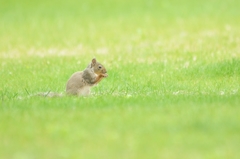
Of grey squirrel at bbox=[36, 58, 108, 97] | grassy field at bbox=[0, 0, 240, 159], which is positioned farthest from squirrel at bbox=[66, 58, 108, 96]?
grassy field at bbox=[0, 0, 240, 159]

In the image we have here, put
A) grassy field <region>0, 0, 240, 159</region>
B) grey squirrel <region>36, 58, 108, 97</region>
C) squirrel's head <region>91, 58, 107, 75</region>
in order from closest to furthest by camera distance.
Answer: grassy field <region>0, 0, 240, 159</region> < grey squirrel <region>36, 58, 108, 97</region> < squirrel's head <region>91, 58, 107, 75</region>

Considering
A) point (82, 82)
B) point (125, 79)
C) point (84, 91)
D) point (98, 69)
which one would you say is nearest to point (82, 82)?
point (82, 82)

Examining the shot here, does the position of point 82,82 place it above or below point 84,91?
above

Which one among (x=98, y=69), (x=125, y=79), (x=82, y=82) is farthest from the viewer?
(x=125, y=79)

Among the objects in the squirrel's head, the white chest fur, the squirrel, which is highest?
the squirrel's head

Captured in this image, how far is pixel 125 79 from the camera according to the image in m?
17.0

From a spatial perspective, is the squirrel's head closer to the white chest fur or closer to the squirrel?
the squirrel

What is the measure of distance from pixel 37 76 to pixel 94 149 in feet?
31.2

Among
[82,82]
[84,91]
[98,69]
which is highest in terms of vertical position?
[98,69]

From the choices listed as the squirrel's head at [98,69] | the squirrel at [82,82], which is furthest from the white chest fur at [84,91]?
the squirrel's head at [98,69]

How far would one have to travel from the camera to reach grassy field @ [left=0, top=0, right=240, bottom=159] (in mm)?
9055

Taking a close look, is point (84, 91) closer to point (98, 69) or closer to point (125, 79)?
point (98, 69)

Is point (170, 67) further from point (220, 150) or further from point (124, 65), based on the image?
point (220, 150)

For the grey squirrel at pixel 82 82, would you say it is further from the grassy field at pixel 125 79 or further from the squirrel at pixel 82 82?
the grassy field at pixel 125 79
